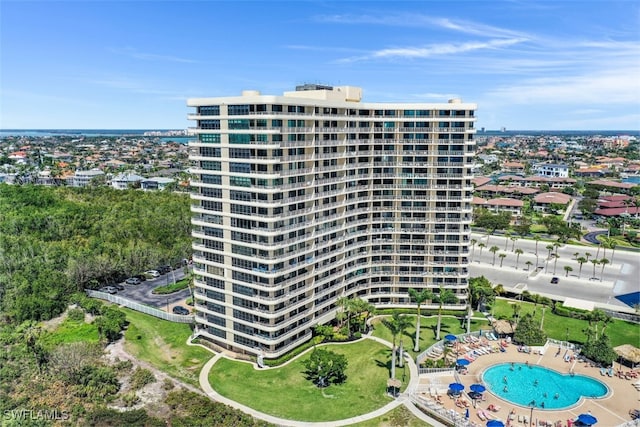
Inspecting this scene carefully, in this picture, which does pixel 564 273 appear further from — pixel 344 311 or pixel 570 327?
pixel 344 311

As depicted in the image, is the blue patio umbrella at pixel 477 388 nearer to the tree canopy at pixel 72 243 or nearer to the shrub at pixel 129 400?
the shrub at pixel 129 400

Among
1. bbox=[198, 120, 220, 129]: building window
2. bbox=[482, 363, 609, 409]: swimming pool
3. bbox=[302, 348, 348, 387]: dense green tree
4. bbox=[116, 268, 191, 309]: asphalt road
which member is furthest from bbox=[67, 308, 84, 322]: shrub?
bbox=[482, 363, 609, 409]: swimming pool

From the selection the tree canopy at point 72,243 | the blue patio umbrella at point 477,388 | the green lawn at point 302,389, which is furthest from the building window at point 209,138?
the blue patio umbrella at point 477,388

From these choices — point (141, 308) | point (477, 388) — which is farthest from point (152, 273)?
point (477, 388)

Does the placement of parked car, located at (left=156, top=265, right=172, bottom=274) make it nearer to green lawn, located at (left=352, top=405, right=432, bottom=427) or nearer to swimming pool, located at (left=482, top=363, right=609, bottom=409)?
green lawn, located at (left=352, top=405, right=432, bottom=427)

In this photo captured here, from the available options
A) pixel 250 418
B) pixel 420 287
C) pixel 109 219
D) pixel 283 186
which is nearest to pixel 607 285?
pixel 420 287

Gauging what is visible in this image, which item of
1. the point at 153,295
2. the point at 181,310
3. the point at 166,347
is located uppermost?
the point at 153,295
